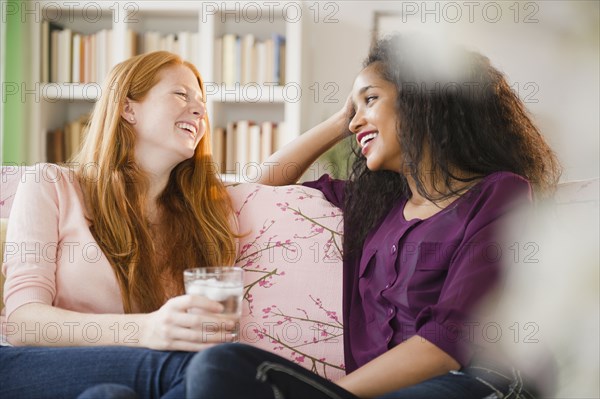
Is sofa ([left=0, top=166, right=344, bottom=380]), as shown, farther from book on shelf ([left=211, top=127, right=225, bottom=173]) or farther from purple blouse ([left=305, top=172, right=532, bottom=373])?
book on shelf ([left=211, top=127, right=225, bottom=173])

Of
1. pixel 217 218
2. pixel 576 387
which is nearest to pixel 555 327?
pixel 576 387

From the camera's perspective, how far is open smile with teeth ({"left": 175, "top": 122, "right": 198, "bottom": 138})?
1.68 m

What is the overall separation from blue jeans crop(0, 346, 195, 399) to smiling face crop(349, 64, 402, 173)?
25.6 inches

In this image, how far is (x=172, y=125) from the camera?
166 cm

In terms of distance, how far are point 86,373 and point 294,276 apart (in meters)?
0.55

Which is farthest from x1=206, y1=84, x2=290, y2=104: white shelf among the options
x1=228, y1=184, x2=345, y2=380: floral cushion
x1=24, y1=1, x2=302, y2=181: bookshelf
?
x1=228, y1=184, x2=345, y2=380: floral cushion

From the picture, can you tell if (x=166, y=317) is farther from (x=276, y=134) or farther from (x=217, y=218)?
(x=276, y=134)

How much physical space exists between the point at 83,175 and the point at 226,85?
7.03 ft

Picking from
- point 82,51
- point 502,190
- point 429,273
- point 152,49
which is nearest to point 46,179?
point 429,273

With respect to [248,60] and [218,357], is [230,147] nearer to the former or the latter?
[248,60]

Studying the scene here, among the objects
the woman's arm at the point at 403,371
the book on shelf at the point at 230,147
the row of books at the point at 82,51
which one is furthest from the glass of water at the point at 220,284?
the row of books at the point at 82,51

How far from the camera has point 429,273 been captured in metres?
1.34

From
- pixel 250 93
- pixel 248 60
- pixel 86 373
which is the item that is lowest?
pixel 86 373

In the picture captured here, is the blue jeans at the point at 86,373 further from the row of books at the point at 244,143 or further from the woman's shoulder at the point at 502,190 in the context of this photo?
the row of books at the point at 244,143
